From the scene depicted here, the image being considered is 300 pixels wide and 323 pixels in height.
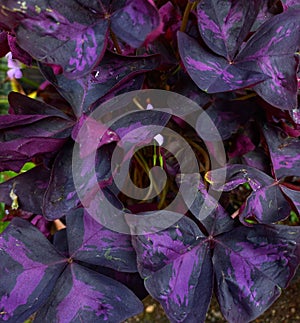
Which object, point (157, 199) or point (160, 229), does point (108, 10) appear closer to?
point (160, 229)

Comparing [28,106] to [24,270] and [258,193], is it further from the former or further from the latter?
[258,193]

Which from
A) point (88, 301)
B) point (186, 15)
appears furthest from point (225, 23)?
point (88, 301)

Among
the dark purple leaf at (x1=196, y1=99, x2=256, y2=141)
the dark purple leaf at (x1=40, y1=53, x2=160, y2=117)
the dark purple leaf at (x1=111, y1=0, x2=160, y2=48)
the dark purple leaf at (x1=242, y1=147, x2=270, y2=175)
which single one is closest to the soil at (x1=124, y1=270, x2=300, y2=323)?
the dark purple leaf at (x1=242, y1=147, x2=270, y2=175)

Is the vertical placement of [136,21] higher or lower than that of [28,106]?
higher

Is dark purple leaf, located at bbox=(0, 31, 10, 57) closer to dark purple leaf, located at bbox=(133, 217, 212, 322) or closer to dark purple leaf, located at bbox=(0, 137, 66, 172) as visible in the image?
dark purple leaf, located at bbox=(0, 137, 66, 172)

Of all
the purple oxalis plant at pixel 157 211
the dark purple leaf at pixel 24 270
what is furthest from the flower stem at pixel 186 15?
the dark purple leaf at pixel 24 270
